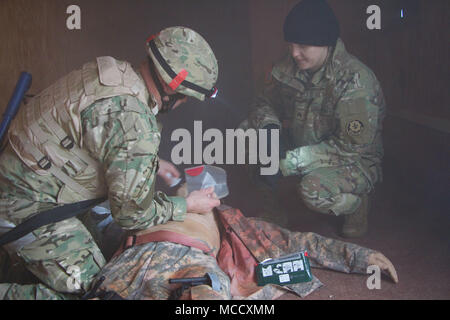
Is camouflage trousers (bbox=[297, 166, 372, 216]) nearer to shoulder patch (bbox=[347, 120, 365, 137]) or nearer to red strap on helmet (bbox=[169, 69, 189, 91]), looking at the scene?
shoulder patch (bbox=[347, 120, 365, 137])

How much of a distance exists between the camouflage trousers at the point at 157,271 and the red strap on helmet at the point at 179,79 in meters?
0.65

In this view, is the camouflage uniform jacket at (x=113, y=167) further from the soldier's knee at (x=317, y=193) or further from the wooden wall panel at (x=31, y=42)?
the soldier's knee at (x=317, y=193)

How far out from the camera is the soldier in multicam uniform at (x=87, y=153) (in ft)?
4.58

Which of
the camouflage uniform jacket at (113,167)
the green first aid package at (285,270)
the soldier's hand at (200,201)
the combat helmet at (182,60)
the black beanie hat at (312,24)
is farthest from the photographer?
the black beanie hat at (312,24)

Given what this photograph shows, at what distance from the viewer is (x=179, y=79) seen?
1529 millimetres

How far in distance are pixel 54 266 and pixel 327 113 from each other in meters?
1.65

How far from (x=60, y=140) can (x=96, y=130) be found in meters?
0.16

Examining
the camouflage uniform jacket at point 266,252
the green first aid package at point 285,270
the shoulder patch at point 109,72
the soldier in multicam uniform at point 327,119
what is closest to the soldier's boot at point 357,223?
the soldier in multicam uniform at point 327,119

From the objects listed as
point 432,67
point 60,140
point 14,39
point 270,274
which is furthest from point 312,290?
point 14,39

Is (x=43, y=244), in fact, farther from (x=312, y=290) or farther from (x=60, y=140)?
(x=312, y=290)

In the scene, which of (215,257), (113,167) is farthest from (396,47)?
(113,167)

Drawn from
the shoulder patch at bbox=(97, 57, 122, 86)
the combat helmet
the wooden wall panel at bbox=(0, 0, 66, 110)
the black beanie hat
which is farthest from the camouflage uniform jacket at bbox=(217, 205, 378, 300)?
the wooden wall panel at bbox=(0, 0, 66, 110)

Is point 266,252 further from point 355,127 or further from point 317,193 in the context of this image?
point 355,127

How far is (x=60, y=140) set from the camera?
1.43 m
